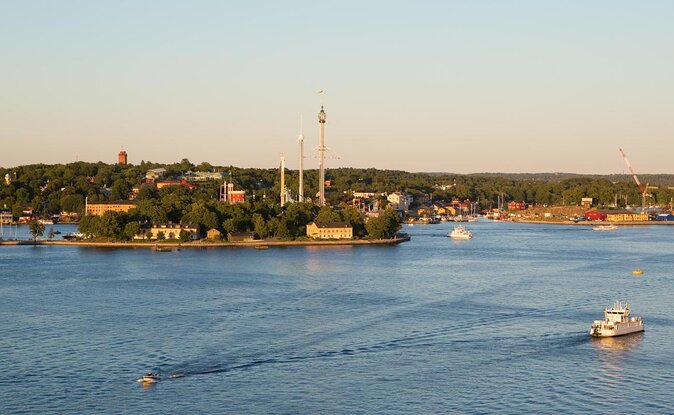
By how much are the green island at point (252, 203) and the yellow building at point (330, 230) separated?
4 centimetres

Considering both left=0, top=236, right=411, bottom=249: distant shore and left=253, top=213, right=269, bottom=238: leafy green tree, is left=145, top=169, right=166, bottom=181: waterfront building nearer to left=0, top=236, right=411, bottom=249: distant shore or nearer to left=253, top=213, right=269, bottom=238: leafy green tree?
left=253, top=213, right=269, bottom=238: leafy green tree

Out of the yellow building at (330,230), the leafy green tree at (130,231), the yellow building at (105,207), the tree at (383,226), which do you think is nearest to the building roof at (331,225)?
the yellow building at (330,230)

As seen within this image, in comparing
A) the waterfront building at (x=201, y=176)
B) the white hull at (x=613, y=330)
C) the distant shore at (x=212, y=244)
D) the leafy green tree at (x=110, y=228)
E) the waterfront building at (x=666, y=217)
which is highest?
the waterfront building at (x=201, y=176)

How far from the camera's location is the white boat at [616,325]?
13.6 m

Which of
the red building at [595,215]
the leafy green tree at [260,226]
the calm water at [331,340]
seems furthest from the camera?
the red building at [595,215]

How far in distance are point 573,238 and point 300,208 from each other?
401 inches

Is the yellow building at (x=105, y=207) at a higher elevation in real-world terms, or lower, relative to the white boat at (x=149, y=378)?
higher

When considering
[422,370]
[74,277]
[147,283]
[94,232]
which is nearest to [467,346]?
[422,370]

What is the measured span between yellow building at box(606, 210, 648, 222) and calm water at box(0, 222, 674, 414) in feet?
112

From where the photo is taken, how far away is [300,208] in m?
36.2

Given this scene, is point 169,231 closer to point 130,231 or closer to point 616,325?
point 130,231

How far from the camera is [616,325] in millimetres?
13594

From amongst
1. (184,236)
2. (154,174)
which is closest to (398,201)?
(154,174)

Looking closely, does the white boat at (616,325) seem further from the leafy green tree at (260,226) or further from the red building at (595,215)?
the red building at (595,215)
